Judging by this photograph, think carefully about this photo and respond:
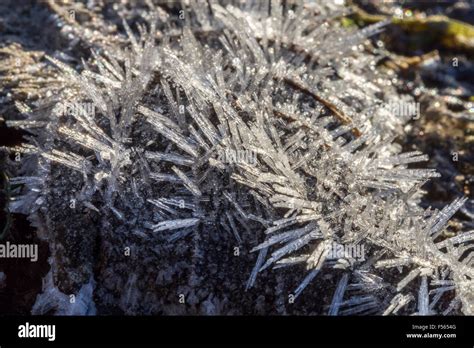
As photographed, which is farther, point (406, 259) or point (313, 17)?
point (313, 17)

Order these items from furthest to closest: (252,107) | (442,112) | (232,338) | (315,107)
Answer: (442,112)
(315,107)
(252,107)
(232,338)

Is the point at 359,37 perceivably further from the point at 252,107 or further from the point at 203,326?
the point at 203,326

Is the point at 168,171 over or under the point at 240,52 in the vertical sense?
under

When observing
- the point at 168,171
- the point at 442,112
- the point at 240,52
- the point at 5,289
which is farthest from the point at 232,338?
the point at 442,112

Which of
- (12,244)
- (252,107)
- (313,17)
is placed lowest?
(12,244)

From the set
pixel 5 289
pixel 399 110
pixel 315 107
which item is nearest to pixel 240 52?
pixel 315 107

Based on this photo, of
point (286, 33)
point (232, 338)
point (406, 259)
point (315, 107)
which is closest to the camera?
point (232, 338)
